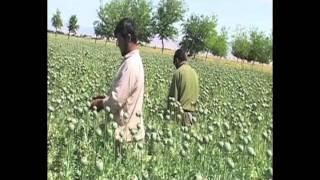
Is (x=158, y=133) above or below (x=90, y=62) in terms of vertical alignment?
below

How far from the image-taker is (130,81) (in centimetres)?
362

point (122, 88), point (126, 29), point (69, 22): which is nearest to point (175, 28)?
point (126, 29)

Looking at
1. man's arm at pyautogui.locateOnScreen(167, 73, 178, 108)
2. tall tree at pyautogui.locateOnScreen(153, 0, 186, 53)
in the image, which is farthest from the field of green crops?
tall tree at pyautogui.locateOnScreen(153, 0, 186, 53)

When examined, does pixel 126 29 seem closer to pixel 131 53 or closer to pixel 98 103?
pixel 131 53

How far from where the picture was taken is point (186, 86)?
12.0ft

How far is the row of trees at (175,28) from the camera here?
360cm

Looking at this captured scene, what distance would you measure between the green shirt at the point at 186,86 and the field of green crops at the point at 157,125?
1.5 inches

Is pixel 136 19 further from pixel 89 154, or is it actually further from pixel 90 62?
pixel 89 154

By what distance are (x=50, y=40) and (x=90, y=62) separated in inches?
10.4

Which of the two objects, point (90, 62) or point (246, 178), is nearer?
point (246, 178)

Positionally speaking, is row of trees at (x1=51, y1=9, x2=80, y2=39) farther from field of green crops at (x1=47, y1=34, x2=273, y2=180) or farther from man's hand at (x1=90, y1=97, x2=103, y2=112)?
man's hand at (x1=90, y1=97, x2=103, y2=112)
